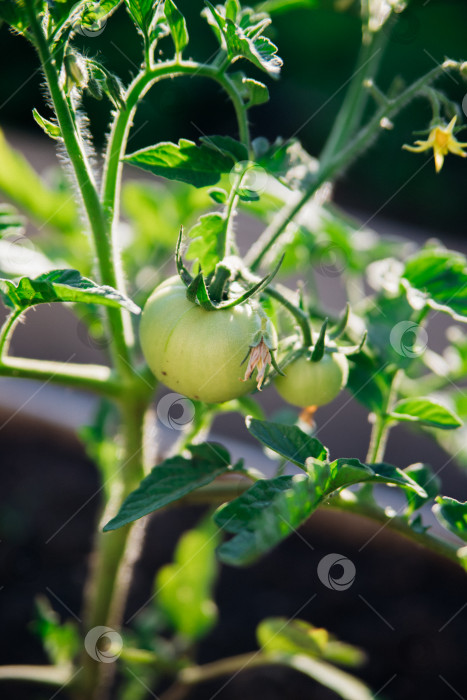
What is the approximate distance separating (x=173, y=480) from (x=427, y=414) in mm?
191

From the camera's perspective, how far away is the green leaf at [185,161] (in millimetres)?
371

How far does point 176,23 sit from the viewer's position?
1.19 feet

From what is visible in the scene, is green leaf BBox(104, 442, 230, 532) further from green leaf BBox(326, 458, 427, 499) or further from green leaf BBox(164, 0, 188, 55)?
green leaf BBox(164, 0, 188, 55)

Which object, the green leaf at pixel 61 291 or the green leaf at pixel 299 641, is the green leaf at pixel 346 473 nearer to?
the green leaf at pixel 61 291

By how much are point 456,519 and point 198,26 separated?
2.28 meters

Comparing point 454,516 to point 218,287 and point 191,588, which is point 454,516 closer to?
point 218,287

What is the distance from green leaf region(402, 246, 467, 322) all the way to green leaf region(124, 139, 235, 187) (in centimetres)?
17

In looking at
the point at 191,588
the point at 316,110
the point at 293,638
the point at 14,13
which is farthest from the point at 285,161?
the point at 316,110

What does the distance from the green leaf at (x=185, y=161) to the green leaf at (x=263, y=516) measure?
0.18m

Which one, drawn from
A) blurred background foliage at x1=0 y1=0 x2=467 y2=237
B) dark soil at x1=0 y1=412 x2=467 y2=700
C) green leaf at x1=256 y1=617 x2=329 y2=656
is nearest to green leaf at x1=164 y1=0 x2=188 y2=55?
green leaf at x1=256 y1=617 x2=329 y2=656

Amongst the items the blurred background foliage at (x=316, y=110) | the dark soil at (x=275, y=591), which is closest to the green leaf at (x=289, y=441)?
the dark soil at (x=275, y=591)

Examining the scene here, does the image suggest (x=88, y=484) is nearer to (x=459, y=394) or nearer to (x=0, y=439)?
(x=0, y=439)

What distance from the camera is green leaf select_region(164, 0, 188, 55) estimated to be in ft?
1.16

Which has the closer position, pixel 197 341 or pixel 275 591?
pixel 197 341
